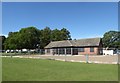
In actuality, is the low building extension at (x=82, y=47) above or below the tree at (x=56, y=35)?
below

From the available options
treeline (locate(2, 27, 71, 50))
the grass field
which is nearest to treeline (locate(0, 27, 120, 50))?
treeline (locate(2, 27, 71, 50))

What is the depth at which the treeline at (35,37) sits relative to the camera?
90688 millimetres

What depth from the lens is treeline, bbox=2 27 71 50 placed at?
298 ft

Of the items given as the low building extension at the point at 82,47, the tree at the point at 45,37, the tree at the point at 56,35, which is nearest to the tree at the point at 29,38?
the tree at the point at 45,37

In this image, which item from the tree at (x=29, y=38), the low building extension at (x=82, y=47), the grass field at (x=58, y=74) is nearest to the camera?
the grass field at (x=58, y=74)

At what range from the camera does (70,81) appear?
11008 millimetres

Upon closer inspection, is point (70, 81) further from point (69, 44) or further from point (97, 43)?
point (69, 44)

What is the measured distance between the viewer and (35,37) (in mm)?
94000

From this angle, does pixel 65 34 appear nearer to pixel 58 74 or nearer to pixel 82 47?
pixel 82 47

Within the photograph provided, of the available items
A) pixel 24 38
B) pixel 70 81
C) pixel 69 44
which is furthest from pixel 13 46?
pixel 70 81

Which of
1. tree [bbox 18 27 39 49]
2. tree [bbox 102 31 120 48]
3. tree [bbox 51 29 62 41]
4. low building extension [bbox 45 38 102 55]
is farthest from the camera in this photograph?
tree [bbox 102 31 120 48]

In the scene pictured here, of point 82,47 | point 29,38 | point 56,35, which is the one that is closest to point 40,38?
point 29,38

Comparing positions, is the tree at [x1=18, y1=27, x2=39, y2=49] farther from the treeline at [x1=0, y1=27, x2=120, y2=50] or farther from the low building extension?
the low building extension

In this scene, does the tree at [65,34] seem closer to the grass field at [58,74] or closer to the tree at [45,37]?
the tree at [45,37]
